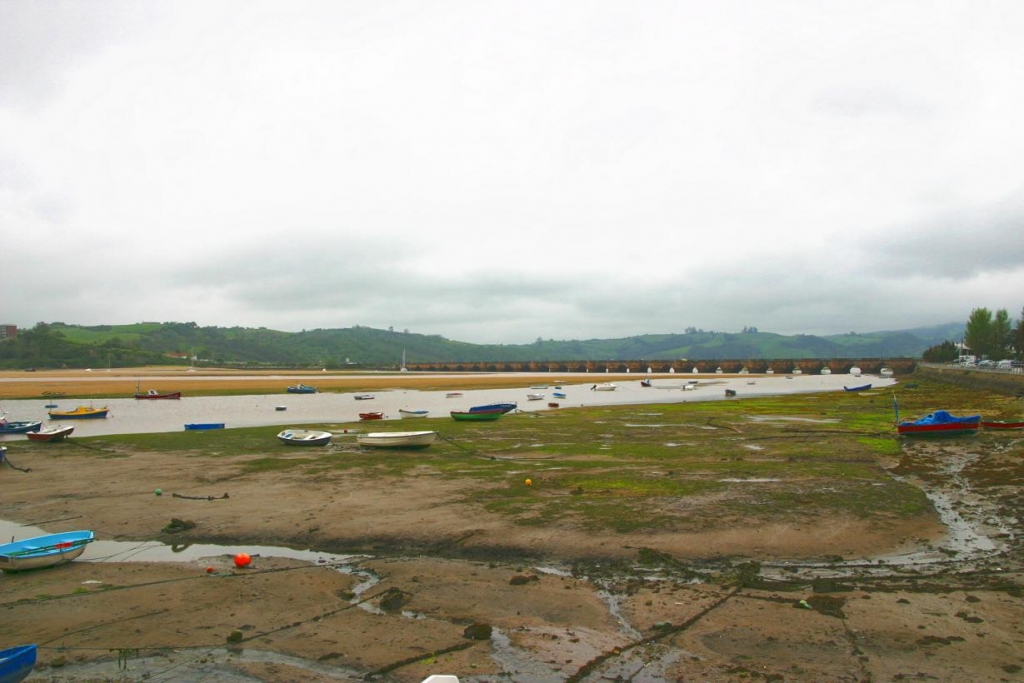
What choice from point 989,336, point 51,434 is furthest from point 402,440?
point 989,336

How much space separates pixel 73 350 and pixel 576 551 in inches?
7847

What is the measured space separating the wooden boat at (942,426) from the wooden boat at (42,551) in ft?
121

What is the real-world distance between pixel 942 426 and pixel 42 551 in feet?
128

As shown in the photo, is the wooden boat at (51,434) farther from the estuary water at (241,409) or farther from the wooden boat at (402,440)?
the wooden boat at (402,440)

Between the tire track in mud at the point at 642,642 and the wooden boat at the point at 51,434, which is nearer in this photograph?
the tire track in mud at the point at 642,642

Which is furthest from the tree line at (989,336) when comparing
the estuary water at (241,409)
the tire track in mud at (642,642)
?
the tire track in mud at (642,642)

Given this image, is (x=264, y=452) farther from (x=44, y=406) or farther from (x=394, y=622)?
(x=44, y=406)

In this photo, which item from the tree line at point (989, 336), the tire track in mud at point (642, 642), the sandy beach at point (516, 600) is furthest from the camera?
the tree line at point (989, 336)

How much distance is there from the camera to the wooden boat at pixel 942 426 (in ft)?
108

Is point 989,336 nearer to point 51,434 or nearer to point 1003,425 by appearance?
point 1003,425

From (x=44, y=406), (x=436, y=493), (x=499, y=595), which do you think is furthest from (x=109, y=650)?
(x=44, y=406)

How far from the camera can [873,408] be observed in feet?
181

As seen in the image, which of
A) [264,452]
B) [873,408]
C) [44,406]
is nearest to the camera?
[264,452]

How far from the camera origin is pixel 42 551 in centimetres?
1558
